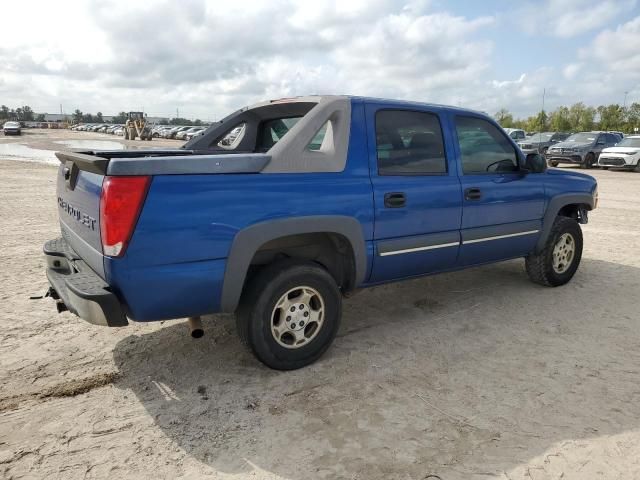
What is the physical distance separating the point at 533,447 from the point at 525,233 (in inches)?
102

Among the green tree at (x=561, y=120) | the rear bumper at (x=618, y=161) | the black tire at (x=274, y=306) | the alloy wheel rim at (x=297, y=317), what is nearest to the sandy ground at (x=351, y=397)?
the black tire at (x=274, y=306)

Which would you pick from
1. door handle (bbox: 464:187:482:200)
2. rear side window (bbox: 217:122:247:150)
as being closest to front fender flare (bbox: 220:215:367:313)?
door handle (bbox: 464:187:482:200)

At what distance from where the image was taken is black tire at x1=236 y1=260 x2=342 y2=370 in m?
3.08

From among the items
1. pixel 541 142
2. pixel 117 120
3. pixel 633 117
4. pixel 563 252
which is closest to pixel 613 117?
pixel 633 117

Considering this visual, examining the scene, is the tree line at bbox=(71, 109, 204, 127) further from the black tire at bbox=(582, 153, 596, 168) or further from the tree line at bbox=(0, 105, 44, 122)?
the black tire at bbox=(582, 153, 596, 168)

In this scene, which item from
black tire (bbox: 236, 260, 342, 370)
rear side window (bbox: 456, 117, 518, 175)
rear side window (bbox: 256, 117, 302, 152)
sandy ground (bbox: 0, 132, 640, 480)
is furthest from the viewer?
rear side window (bbox: 256, 117, 302, 152)

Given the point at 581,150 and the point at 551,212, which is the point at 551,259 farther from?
the point at 581,150

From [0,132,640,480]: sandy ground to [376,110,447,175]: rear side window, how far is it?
1334 mm

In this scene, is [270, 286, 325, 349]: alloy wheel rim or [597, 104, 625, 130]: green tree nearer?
[270, 286, 325, 349]: alloy wheel rim

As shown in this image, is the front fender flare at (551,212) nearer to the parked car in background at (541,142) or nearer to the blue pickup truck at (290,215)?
the blue pickup truck at (290,215)

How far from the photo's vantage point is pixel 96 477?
7.55 ft

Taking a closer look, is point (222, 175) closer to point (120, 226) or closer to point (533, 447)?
point (120, 226)

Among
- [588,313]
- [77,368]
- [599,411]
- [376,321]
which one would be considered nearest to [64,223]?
[77,368]

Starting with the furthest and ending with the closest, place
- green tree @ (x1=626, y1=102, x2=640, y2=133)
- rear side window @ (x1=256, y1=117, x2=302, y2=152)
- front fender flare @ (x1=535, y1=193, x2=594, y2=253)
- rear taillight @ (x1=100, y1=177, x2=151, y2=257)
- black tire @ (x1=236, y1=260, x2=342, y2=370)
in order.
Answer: green tree @ (x1=626, y1=102, x2=640, y2=133) < front fender flare @ (x1=535, y1=193, x2=594, y2=253) < rear side window @ (x1=256, y1=117, x2=302, y2=152) < black tire @ (x1=236, y1=260, x2=342, y2=370) < rear taillight @ (x1=100, y1=177, x2=151, y2=257)
